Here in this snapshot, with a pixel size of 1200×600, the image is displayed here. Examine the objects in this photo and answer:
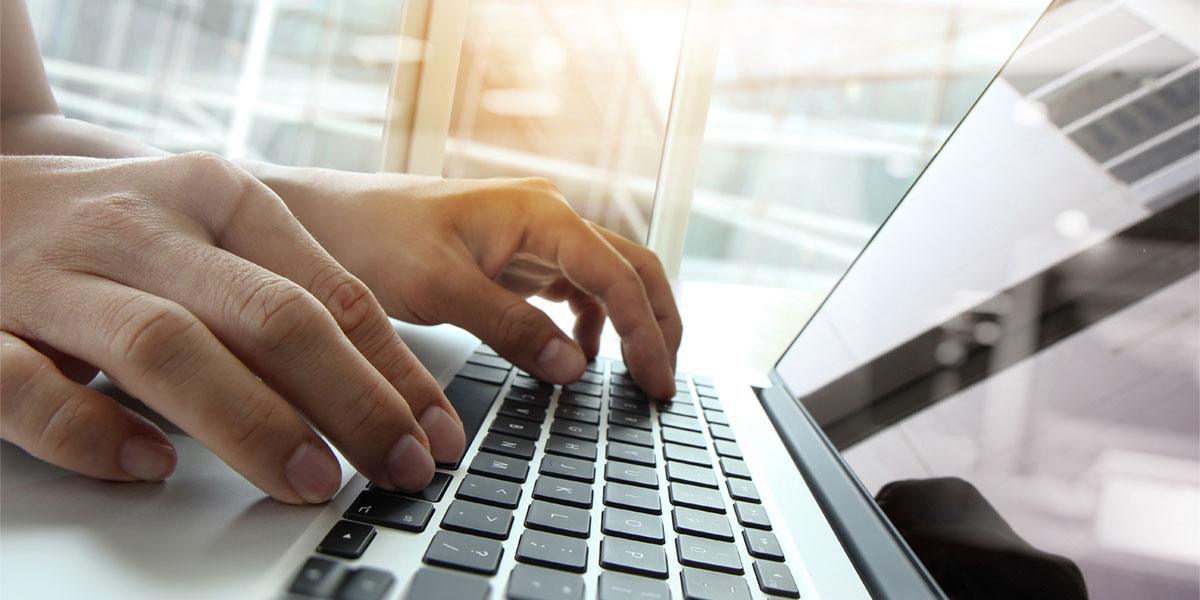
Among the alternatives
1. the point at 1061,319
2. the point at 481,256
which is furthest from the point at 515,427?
the point at 1061,319

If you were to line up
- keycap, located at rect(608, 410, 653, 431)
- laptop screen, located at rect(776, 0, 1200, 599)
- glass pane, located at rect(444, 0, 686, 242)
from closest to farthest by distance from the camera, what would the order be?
laptop screen, located at rect(776, 0, 1200, 599) < keycap, located at rect(608, 410, 653, 431) < glass pane, located at rect(444, 0, 686, 242)

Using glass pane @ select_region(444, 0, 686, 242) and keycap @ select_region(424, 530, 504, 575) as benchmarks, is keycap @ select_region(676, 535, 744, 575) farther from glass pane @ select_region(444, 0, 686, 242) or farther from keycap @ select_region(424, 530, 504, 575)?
glass pane @ select_region(444, 0, 686, 242)

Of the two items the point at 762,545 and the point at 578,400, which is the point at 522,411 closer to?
the point at 578,400

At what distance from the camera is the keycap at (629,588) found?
0.89 feet

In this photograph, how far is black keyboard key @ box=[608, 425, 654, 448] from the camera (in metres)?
0.49

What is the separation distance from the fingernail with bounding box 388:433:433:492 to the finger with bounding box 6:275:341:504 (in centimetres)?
3

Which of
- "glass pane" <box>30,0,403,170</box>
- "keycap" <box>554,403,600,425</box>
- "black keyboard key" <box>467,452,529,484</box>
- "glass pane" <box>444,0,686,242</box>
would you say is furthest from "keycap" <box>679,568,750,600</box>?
"glass pane" <box>444,0,686,242</box>

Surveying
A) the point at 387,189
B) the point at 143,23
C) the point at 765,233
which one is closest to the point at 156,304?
the point at 387,189

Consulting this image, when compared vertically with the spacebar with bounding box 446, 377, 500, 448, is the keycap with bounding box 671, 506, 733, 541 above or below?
below

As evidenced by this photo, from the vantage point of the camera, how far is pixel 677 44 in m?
2.38

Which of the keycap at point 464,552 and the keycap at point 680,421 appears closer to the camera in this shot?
the keycap at point 464,552

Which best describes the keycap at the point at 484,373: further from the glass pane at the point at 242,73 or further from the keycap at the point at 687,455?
the glass pane at the point at 242,73

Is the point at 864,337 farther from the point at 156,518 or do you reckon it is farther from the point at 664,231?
the point at 664,231

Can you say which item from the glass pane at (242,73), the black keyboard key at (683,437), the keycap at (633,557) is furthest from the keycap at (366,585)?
the glass pane at (242,73)
